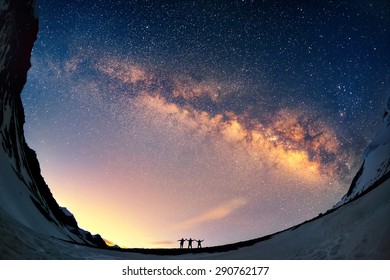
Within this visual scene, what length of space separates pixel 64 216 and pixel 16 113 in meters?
9.89

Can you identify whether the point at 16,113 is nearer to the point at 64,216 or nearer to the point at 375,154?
the point at 64,216

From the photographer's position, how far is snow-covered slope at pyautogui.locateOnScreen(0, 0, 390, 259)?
5.84 metres

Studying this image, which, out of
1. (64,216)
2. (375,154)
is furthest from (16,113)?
(375,154)

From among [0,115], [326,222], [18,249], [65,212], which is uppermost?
[0,115]

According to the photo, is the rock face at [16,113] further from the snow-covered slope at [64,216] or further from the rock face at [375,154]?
the rock face at [375,154]

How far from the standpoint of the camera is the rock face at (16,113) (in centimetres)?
1226

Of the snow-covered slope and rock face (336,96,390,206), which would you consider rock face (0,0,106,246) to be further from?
rock face (336,96,390,206)

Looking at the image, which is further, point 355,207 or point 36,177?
point 36,177
